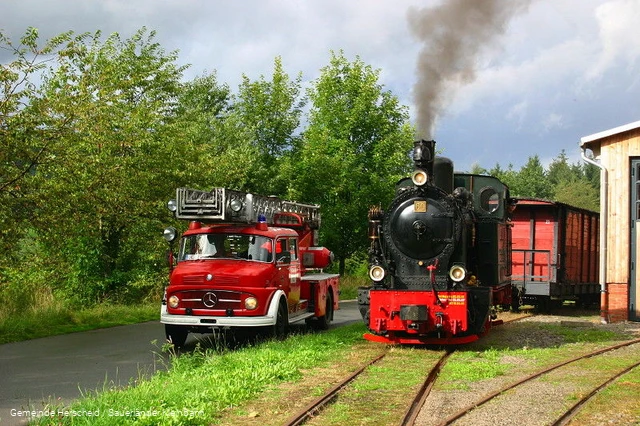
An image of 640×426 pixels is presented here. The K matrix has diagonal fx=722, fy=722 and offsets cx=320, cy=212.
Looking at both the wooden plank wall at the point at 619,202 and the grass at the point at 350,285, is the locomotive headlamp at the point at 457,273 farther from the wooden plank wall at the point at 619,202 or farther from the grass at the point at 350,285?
the grass at the point at 350,285

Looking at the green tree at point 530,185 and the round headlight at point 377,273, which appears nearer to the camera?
the round headlight at point 377,273

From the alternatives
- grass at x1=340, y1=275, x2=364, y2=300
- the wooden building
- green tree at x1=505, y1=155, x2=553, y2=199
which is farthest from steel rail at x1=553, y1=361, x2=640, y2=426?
green tree at x1=505, y1=155, x2=553, y2=199

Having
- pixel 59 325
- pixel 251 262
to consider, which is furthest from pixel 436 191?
pixel 59 325

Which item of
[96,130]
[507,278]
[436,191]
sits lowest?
[507,278]

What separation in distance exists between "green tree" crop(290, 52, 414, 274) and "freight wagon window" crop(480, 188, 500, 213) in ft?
50.6

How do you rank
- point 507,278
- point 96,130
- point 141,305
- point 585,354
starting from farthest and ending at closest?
point 141,305, point 96,130, point 507,278, point 585,354

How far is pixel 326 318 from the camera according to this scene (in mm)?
15664

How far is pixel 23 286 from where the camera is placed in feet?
51.8

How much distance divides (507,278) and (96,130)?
958 cm

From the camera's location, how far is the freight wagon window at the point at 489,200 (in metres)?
13.6

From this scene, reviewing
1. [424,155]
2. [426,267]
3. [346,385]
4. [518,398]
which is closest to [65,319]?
[426,267]

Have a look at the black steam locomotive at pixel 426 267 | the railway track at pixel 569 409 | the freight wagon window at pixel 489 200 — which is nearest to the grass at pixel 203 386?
the black steam locomotive at pixel 426 267

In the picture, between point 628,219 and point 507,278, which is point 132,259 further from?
point 628,219

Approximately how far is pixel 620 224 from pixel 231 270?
10.2 meters
